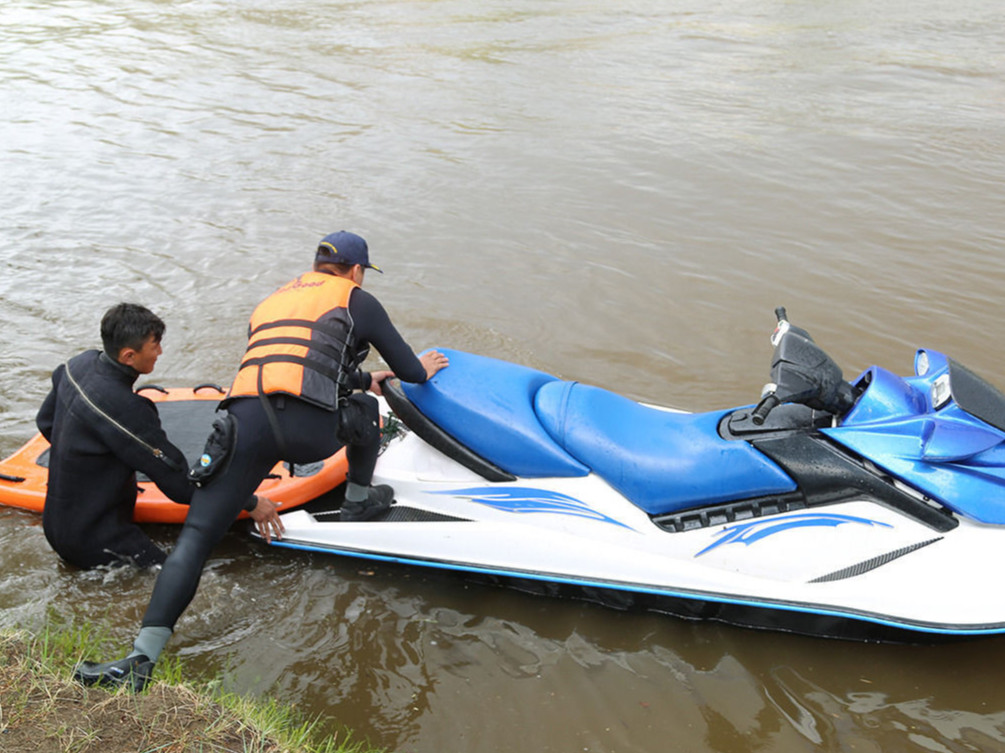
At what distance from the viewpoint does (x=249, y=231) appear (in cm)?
778

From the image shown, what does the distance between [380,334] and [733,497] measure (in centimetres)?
150

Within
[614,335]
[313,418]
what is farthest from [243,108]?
[313,418]

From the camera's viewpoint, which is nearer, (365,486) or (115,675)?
(115,675)

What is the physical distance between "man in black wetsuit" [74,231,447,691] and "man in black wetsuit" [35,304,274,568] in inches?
14.5

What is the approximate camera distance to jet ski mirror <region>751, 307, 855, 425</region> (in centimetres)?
309

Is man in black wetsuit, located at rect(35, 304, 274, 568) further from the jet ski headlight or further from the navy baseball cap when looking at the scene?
the jet ski headlight

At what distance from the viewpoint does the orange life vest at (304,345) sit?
3250mm

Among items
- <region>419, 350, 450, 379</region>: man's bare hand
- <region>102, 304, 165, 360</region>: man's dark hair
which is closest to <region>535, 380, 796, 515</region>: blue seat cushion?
<region>419, 350, 450, 379</region>: man's bare hand

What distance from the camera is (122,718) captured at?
8.94 feet

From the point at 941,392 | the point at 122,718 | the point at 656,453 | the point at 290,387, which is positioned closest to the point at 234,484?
the point at 290,387

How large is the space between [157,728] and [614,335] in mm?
4147

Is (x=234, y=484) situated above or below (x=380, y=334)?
below

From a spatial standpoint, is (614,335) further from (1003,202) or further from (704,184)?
(1003,202)

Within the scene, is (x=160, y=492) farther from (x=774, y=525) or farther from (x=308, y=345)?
(x=774, y=525)
